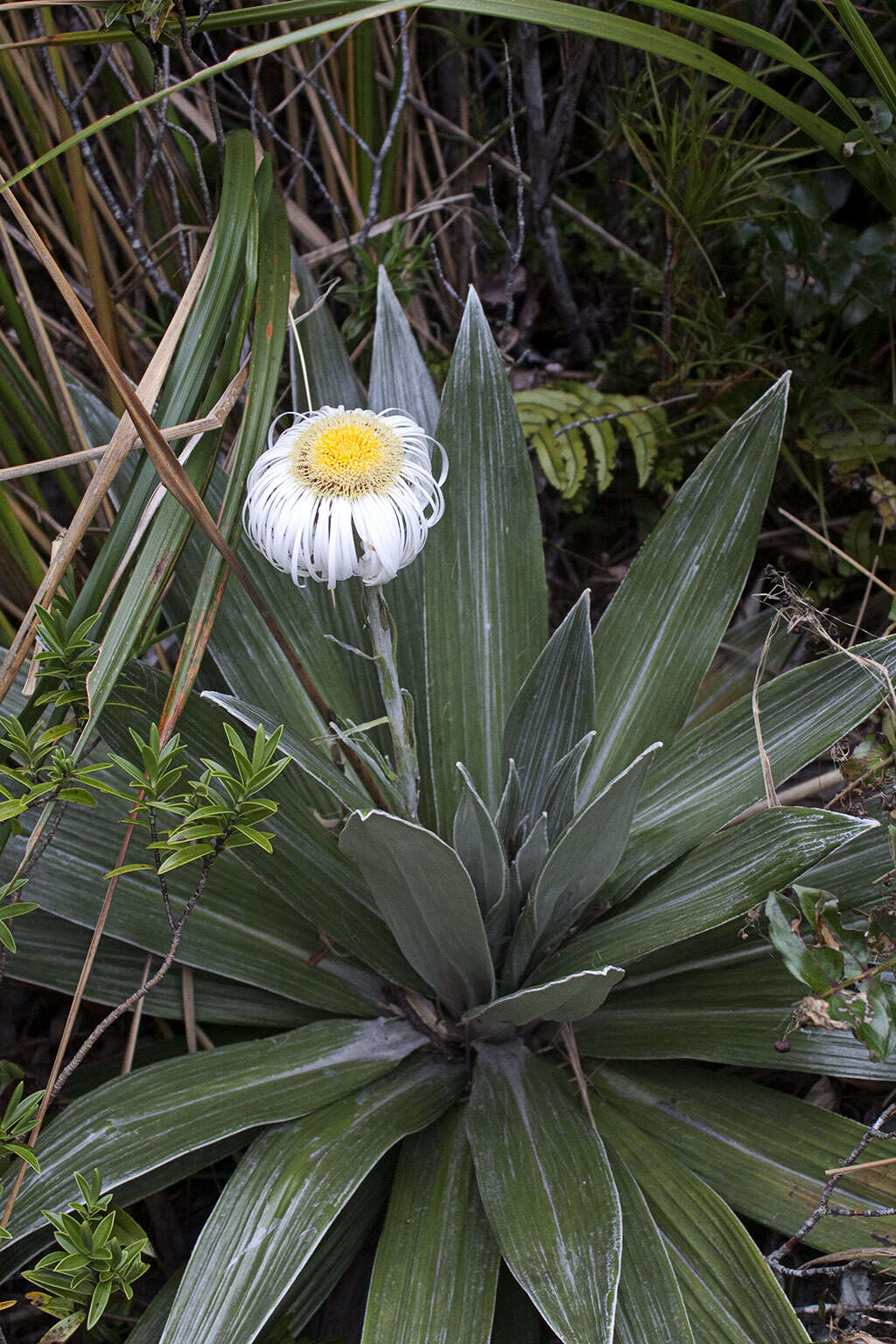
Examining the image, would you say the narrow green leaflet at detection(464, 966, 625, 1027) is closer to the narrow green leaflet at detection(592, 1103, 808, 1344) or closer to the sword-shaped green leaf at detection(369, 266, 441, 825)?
the narrow green leaflet at detection(592, 1103, 808, 1344)

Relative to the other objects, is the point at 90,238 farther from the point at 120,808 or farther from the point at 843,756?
the point at 843,756

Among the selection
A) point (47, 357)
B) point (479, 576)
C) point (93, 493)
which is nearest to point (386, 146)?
point (47, 357)

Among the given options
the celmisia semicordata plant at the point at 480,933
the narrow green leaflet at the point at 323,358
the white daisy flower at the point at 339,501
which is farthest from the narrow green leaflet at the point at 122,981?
the narrow green leaflet at the point at 323,358

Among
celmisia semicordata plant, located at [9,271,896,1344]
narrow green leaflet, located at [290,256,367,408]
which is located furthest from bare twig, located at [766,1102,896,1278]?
Answer: narrow green leaflet, located at [290,256,367,408]

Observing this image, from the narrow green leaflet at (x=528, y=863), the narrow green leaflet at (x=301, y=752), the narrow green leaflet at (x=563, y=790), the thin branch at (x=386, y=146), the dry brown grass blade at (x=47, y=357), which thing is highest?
the thin branch at (x=386, y=146)

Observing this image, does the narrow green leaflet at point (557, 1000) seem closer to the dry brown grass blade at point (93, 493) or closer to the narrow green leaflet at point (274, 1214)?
the narrow green leaflet at point (274, 1214)

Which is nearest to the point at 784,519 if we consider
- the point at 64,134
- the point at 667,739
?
the point at 667,739

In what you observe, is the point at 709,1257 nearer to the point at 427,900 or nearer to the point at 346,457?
the point at 427,900
